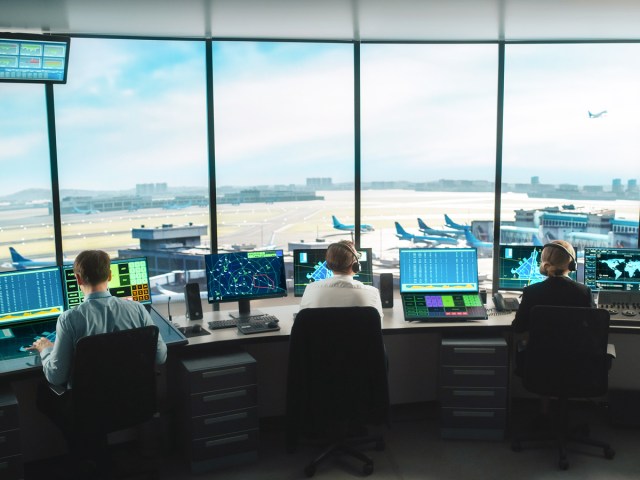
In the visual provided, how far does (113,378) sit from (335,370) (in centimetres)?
105

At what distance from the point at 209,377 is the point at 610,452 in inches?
95.5

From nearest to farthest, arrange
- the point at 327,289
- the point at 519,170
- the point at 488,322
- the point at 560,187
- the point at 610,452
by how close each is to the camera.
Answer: the point at 327,289, the point at 610,452, the point at 488,322, the point at 519,170, the point at 560,187

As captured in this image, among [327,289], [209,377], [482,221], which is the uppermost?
[482,221]

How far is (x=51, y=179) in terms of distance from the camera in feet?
11.9

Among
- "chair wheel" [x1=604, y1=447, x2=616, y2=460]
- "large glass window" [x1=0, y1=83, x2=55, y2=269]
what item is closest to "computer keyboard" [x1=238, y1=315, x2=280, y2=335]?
"large glass window" [x1=0, y1=83, x2=55, y2=269]

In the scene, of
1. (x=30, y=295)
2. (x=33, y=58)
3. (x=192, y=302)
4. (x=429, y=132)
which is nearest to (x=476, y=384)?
(x=192, y=302)

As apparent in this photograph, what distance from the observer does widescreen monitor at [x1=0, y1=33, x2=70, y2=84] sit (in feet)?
10.4

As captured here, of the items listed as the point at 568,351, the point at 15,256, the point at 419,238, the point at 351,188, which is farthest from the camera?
the point at 419,238

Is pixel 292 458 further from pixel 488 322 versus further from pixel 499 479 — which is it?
pixel 488 322

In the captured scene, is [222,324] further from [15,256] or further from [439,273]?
[15,256]

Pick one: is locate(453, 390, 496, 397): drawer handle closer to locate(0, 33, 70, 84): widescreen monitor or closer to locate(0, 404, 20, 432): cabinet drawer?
locate(0, 404, 20, 432): cabinet drawer

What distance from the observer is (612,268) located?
149 inches

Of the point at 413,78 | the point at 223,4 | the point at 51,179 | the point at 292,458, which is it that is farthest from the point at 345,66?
the point at 292,458

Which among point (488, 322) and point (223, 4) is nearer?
point (223, 4)
